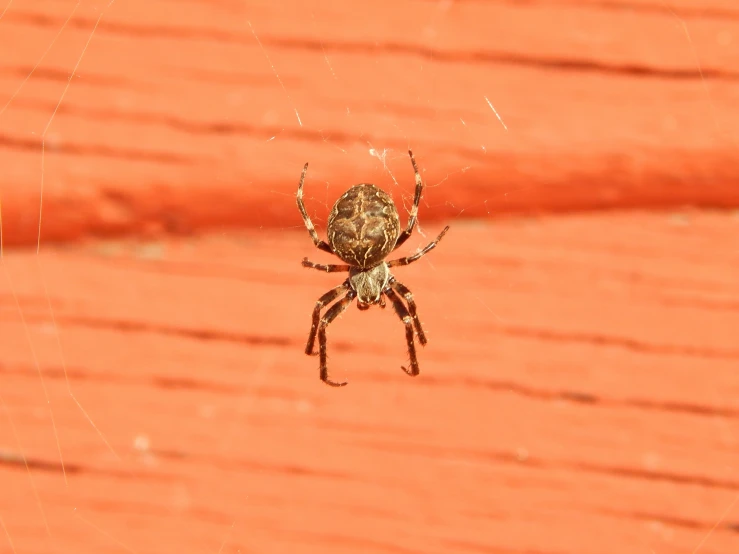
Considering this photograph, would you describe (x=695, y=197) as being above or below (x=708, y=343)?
above

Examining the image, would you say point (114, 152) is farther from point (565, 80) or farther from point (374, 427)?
point (565, 80)

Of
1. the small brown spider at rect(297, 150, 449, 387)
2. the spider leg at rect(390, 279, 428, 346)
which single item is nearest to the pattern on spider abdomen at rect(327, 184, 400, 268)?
the small brown spider at rect(297, 150, 449, 387)

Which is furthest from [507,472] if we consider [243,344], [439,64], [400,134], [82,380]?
[82,380]

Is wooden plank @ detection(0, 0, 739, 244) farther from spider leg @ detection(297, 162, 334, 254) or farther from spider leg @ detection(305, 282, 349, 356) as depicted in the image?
spider leg @ detection(305, 282, 349, 356)

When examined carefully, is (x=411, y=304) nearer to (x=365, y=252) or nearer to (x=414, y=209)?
(x=365, y=252)

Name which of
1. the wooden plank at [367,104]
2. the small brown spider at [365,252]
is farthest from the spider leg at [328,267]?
the wooden plank at [367,104]

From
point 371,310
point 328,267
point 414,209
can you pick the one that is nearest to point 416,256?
point 414,209

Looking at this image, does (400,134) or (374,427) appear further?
(374,427)
